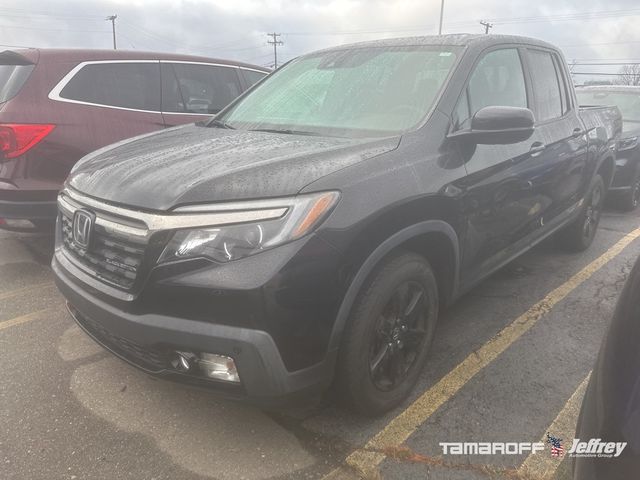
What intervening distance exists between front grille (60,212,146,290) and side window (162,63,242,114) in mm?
2912

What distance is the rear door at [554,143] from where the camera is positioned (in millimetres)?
3377

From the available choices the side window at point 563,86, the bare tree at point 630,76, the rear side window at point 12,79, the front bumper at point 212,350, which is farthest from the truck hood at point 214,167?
the bare tree at point 630,76

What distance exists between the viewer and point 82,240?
2.22 meters

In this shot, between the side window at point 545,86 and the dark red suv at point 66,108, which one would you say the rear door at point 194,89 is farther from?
the side window at point 545,86

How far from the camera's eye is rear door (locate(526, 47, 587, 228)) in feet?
11.1

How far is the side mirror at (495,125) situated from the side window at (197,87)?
3.23m

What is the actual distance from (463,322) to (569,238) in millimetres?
2005

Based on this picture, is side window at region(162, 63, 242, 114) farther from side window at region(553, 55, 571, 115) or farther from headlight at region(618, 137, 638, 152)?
headlight at region(618, 137, 638, 152)

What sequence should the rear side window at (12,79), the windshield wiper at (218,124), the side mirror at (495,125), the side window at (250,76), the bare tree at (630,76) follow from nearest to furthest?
1. the side mirror at (495,125)
2. the windshield wiper at (218,124)
3. the rear side window at (12,79)
4. the side window at (250,76)
5. the bare tree at (630,76)

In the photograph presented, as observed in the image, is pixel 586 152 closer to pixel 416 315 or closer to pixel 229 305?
pixel 416 315

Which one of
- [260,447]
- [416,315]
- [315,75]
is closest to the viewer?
[260,447]

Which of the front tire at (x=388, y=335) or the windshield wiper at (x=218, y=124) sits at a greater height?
the windshield wiper at (x=218, y=124)

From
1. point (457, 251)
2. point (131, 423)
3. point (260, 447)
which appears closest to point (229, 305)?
point (260, 447)

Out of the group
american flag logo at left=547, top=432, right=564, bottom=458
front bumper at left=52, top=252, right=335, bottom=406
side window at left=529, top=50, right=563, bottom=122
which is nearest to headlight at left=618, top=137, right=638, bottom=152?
side window at left=529, top=50, right=563, bottom=122
